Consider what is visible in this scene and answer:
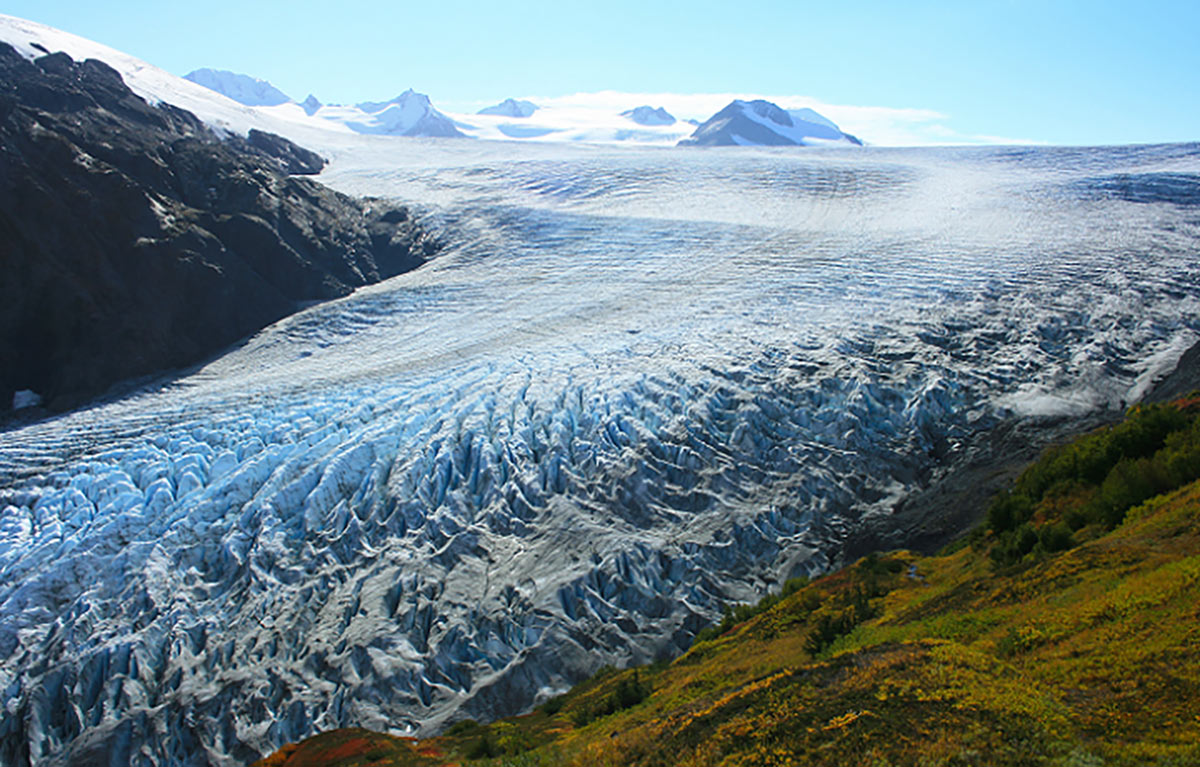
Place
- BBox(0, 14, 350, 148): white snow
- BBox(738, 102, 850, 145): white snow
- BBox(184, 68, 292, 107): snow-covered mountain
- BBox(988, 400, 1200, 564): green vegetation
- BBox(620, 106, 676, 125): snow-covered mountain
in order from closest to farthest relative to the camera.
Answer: BBox(988, 400, 1200, 564): green vegetation, BBox(0, 14, 350, 148): white snow, BBox(738, 102, 850, 145): white snow, BBox(184, 68, 292, 107): snow-covered mountain, BBox(620, 106, 676, 125): snow-covered mountain

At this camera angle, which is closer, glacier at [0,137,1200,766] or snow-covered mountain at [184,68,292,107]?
glacier at [0,137,1200,766]

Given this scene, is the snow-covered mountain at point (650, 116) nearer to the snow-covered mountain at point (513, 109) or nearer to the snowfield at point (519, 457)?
the snow-covered mountain at point (513, 109)

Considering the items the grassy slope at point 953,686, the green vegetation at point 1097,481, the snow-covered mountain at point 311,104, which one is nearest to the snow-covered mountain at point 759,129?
the snow-covered mountain at point 311,104

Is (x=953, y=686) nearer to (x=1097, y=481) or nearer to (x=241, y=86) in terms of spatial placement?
(x=1097, y=481)

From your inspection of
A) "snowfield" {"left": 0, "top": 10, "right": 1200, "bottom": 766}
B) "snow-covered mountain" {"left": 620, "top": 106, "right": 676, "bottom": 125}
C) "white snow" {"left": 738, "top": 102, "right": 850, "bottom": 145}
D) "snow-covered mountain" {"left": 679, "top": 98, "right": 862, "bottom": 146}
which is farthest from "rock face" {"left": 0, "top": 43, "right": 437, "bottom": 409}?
"snow-covered mountain" {"left": 620, "top": 106, "right": 676, "bottom": 125}

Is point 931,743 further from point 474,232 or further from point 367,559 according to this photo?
point 474,232

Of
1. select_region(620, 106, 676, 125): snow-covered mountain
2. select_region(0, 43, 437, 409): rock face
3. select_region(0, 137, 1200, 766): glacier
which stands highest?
select_region(620, 106, 676, 125): snow-covered mountain

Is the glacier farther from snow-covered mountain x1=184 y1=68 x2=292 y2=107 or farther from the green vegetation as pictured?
snow-covered mountain x1=184 y1=68 x2=292 y2=107

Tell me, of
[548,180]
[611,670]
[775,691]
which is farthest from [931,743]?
[548,180]
